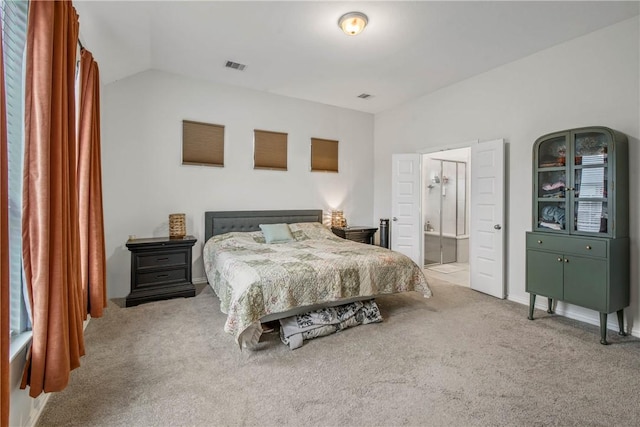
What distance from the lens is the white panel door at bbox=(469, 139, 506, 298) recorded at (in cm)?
393

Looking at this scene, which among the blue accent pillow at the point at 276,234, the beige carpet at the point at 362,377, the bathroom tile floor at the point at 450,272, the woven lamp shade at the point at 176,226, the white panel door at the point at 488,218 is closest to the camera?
the beige carpet at the point at 362,377

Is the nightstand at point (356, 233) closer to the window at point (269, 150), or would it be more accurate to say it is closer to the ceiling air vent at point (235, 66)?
the window at point (269, 150)

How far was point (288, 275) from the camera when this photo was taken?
267 centimetres

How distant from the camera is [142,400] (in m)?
1.91

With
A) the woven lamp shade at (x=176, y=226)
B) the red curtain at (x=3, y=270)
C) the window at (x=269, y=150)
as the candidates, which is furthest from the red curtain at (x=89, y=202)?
the window at (x=269, y=150)

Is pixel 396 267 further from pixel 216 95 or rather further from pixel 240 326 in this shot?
pixel 216 95

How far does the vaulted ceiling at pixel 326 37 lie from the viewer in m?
2.77

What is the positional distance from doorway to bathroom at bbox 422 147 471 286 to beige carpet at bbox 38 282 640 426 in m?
3.09

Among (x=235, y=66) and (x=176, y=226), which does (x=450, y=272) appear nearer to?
(x=176, y=226)

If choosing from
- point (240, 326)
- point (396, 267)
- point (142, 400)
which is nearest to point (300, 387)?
point (240, 326)

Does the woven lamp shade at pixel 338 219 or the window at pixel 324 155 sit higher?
the window at pixel 324 155

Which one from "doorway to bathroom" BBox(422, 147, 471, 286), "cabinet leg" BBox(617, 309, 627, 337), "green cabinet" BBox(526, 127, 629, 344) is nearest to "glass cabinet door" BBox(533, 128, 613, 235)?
"green cabinet" BBox(526, 127, 629, 344)

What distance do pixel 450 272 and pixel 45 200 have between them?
547 centimetres

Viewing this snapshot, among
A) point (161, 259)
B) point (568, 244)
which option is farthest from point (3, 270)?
point (568, 244)
